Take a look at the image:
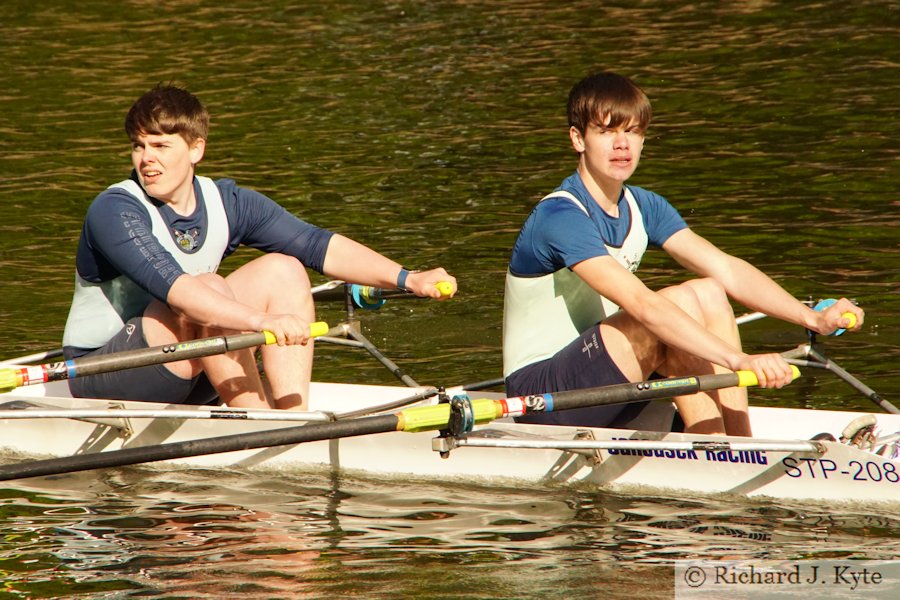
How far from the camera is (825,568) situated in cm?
532

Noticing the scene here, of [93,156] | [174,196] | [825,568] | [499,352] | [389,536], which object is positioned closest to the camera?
[825,568]

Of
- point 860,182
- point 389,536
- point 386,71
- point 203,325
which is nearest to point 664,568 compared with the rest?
point 389,536

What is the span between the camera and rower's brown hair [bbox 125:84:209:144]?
6.12 m

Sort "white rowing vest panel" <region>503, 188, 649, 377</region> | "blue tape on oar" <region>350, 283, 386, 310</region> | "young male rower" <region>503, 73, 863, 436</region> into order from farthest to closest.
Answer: "blue tape on oar" <region>350, 283, 386, 310</region> → "white rowing vest panel" <region>503, 188, 649, 377</region> → "young male rower" <region>503, 73, 863, 436</region>

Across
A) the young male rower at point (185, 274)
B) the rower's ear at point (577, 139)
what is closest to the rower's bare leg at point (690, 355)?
the rower's ear at point (577, 139)

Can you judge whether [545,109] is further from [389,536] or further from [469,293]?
[389,536]

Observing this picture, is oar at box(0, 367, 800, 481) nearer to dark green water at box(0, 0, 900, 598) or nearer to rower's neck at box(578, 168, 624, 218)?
dark green water at box(0, 0, 900, 598)

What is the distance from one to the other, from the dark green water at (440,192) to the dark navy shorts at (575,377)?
383 mm

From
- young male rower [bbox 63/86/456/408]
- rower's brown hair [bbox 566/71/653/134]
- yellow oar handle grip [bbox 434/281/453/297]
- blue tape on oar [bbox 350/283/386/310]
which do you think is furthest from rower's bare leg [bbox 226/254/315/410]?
rower's brown hair [bbox 566/71/653/134]

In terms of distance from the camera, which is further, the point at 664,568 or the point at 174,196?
the point at 174,196

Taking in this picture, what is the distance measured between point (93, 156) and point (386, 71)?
16.0 ft

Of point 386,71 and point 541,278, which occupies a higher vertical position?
point 386,71

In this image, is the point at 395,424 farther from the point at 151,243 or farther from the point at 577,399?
the point at 151,243

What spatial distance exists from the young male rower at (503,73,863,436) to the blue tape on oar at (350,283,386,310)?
1227 millimetres
